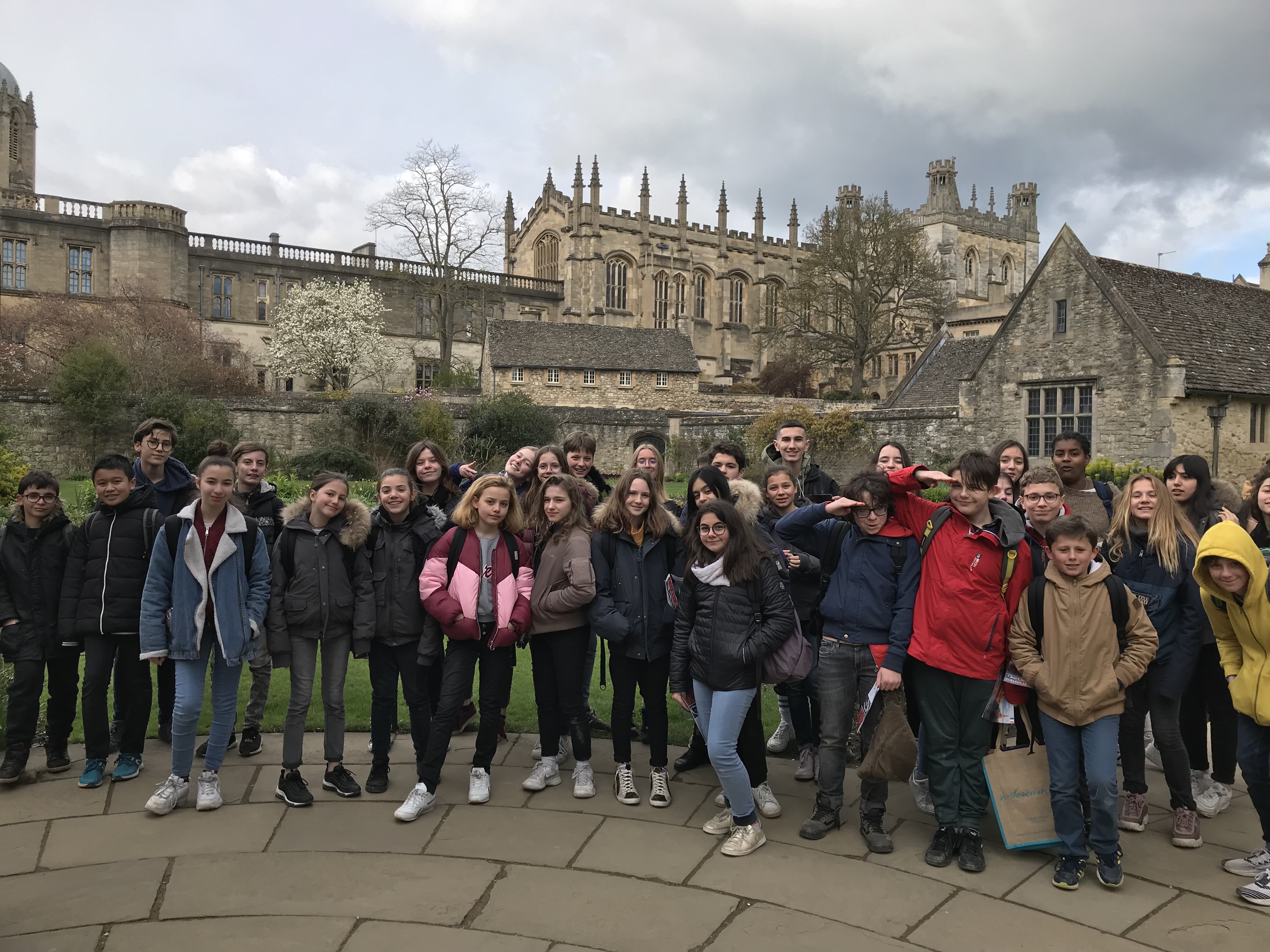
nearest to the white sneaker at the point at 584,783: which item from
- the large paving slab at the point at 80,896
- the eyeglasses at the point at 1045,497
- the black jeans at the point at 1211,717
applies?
the large paving slab at the point at 80,896

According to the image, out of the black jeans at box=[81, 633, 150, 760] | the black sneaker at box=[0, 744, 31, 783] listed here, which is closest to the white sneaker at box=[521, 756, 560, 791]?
the black jeans at box=[81, 633, 150, 760]

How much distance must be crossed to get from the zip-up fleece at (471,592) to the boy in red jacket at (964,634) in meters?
2.23

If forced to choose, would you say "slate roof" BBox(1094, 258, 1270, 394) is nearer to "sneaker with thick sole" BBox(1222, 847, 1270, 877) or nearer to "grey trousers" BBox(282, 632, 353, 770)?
"sneaker with thick sole" BBox(1222, 847, 1270, 877)

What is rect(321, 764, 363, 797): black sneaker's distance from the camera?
522 cm

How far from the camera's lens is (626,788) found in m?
5.13

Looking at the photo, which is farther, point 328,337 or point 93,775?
point 328,337

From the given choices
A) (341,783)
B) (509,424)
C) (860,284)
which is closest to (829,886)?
(341,783)

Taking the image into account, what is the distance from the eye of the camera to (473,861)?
14.5 feet

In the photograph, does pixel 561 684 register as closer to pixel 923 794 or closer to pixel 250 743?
pixel 923 794

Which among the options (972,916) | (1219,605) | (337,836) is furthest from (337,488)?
(1219,605)

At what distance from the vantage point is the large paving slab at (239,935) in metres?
3.60

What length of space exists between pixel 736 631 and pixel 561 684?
1.32 meters

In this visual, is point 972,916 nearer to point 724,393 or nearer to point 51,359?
point 51,359

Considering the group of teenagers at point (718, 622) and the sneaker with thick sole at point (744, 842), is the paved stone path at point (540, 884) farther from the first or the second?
the group of teenagers at point (718, 622)
